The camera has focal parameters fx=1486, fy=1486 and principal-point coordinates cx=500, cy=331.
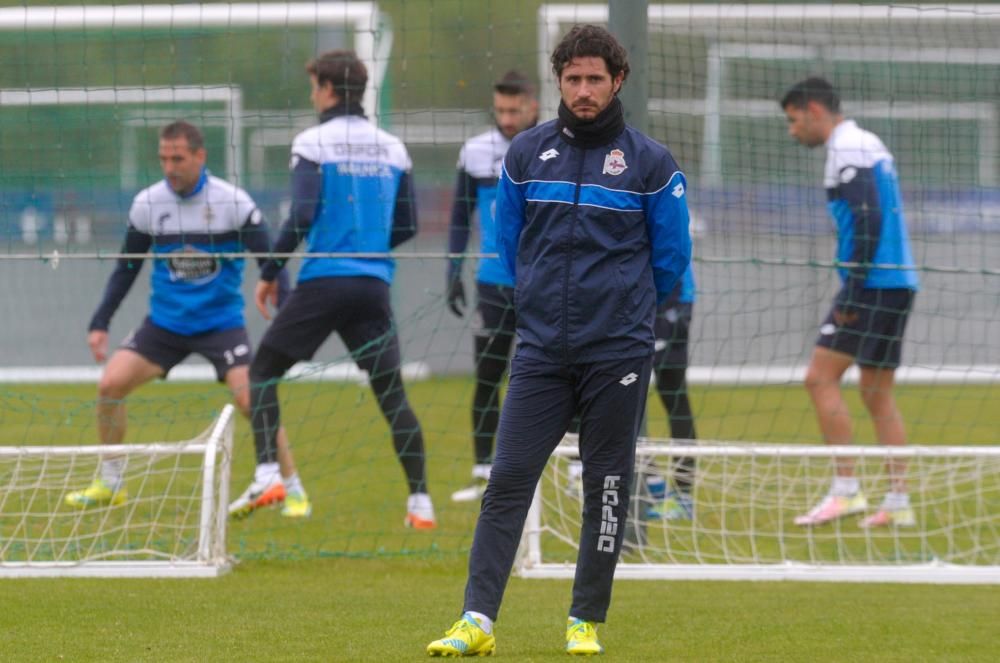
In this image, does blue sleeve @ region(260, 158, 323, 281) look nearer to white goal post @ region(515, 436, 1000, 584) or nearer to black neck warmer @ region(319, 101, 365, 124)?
black neck warmer @ region(319, 101, 365, 124)

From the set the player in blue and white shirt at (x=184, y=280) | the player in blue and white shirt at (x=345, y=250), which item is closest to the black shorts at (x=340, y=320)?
the player in blue and white shirt at (x=345, y=250)

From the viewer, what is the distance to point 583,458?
15.8 feet

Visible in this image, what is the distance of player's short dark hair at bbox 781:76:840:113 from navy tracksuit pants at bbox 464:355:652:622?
337cm

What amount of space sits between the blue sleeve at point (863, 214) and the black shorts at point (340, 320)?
2.36 metres

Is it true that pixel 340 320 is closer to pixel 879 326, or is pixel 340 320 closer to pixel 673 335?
pixel 673 335

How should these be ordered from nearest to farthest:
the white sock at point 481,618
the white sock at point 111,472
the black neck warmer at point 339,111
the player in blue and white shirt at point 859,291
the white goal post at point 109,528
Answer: the white sock at point 481,618 < the white goal post at point 109,528 < the white sock at point 111,472 < the black neck warmer at point 339,111 < the player in blue and white shirt at point 859,291

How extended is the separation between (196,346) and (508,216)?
11.3ft

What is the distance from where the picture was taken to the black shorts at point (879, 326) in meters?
7.60

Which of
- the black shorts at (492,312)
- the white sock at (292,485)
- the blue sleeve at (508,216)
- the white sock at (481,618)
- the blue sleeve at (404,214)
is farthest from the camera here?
the black shorts at (492,312)

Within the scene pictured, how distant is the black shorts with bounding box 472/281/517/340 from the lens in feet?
26.4

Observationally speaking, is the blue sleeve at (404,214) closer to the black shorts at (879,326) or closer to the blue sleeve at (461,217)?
the blue sleeve at (461,217)

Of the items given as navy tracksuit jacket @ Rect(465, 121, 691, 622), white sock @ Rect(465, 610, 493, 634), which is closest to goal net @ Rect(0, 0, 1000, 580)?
navy tracksuit jacket @ Rect(465, 121, 691, 622)

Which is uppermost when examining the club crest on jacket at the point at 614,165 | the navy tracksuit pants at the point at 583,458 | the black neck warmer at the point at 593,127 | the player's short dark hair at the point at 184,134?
the player's short dark hair at the point at 184,134

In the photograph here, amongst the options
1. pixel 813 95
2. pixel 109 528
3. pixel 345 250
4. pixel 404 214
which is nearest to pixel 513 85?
pixel 404 214
